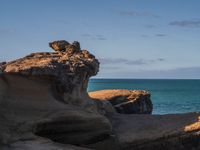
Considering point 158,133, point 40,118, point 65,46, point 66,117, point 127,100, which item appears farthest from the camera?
point 127,100

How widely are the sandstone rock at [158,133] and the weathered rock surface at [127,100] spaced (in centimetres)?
431

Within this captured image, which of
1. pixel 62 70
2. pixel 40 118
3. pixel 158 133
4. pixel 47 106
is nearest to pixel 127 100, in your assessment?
pixel 158 133

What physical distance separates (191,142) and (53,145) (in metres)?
5.69

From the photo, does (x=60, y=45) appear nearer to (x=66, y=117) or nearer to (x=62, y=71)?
(x=62, y=71)

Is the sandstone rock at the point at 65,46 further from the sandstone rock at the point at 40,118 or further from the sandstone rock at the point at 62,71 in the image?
the sandstone rock at the point at 40,118

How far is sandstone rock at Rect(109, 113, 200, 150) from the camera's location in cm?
1955

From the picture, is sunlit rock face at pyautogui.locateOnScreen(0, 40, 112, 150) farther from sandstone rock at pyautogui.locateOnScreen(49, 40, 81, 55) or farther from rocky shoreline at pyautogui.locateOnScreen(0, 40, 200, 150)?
sandstone rock at pyautogui.locateOnScreen(49, 40, 81, 55)

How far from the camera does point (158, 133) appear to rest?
2000 centimetres

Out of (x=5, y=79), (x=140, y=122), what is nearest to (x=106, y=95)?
(x=140, y=122)

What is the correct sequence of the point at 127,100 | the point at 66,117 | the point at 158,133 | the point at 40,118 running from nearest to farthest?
the point at 40,118, the point at 66,117, the point at 158,133, the point at 127,100

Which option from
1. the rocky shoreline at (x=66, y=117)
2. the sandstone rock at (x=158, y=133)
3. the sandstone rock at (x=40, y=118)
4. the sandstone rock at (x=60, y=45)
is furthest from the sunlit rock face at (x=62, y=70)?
the sandstone rock at (x=158, y=133)

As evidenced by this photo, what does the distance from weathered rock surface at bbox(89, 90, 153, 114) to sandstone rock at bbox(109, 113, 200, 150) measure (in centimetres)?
431

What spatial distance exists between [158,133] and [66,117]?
12.2 feet

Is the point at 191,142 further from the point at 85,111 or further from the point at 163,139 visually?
the point at 85,111
